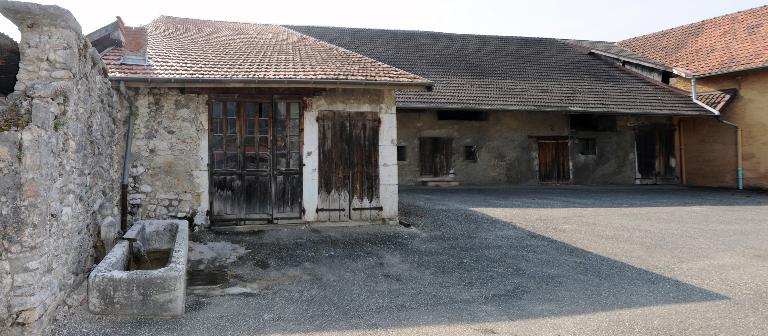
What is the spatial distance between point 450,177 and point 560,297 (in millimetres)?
9374

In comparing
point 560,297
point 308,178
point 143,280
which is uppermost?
point 308,178

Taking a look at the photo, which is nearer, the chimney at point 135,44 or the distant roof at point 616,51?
the chimney at point 135,44

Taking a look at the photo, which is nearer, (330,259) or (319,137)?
(330,259)

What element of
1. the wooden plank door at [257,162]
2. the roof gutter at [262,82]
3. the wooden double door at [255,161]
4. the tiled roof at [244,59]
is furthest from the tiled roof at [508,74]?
the wooden plank door at [257,162]

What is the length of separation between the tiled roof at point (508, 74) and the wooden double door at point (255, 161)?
17.9 ft

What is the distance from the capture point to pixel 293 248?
21.3 feet

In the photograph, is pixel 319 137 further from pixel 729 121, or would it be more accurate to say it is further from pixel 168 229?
pixel 729 121

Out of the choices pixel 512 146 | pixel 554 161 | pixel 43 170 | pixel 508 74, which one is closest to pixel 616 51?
pixel 508 74

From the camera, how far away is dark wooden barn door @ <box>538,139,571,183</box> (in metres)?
14.8

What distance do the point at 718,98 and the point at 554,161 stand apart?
545 cm

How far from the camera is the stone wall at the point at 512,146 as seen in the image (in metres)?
13.8

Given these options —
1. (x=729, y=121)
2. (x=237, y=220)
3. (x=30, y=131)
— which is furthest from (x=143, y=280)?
(x=729, y=121)

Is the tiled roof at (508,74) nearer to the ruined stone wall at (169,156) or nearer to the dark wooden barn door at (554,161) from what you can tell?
the dark wooden barn door at (554,161)

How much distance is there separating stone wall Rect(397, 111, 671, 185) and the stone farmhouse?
0.05 meters
